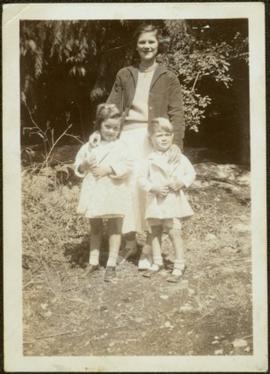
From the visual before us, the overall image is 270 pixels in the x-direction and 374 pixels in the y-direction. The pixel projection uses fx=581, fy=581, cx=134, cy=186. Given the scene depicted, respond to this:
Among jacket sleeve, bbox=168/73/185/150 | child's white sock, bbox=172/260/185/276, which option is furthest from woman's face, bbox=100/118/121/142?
child's white sock, bbox=172/260/185/276

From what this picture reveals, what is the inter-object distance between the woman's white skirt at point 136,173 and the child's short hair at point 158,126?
1.0 inches

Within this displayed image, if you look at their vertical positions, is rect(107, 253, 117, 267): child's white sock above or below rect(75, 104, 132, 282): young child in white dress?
below

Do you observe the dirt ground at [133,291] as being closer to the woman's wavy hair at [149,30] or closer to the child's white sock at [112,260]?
the child's white sock at [112,260]

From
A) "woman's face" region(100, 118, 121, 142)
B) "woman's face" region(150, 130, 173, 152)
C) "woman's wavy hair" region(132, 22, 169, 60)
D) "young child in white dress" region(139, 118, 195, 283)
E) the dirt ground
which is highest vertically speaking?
"woman's wavy hair" region(132, 22, 169, 60)

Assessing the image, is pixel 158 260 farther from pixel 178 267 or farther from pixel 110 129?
pixel 110 129

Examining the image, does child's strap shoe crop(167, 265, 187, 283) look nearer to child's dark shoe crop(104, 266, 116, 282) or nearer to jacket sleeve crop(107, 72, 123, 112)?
child's dark shoe crop(104, 266, 116, 282)

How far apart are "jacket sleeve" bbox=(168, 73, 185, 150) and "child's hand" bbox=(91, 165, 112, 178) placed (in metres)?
0.30

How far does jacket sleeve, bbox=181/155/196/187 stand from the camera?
2378 millimetres

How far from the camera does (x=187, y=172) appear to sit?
7.83ft

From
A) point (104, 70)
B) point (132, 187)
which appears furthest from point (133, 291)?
point (104, 70)

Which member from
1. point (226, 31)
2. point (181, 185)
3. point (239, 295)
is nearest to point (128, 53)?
point (226, 31)

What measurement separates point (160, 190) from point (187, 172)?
5.4 inches

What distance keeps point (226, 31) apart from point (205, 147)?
1.58ft

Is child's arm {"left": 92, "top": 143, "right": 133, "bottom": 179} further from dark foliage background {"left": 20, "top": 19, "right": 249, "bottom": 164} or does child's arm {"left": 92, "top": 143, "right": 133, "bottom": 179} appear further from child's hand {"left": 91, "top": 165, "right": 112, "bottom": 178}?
dark foliage background {"left": 20, "top": 19, "right": 249, "bottom": 164}
